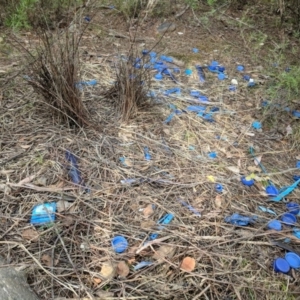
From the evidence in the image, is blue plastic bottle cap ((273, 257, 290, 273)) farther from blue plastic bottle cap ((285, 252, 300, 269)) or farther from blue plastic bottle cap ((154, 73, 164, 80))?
blue plastic bottle cap ((154, 73, 164, 80))

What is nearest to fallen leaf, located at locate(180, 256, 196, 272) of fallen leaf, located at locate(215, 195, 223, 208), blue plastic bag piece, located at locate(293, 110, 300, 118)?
fallen leaf, located at locate(215, 195, 223, 208)

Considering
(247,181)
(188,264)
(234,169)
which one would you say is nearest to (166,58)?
(234,169)

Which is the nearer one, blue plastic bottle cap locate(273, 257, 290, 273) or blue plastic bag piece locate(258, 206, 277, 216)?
blue plastic bottle cap locate(273, 257, 290, 273)

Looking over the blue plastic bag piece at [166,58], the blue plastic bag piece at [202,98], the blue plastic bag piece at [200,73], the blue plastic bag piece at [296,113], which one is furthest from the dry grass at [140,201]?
the blue plastic bag piece at [166,58]

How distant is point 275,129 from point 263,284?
1.10 metres

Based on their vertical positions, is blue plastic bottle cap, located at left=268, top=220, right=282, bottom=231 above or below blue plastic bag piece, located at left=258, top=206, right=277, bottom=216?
above

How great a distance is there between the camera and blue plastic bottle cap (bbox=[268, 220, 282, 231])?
1.68 m

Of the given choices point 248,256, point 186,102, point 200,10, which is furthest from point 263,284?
point 200,10

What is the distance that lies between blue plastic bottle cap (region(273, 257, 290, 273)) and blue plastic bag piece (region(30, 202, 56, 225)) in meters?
0.95

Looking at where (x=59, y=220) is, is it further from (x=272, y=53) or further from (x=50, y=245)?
(x=272, y=53)

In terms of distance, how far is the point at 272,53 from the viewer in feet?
9.93

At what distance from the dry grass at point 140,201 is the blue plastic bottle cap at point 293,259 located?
40 mm

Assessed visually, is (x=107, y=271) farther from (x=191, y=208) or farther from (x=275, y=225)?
(x=275, y=225)

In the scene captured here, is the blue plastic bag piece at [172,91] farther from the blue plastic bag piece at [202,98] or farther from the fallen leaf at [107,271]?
the fallen leaf at [107,271]
